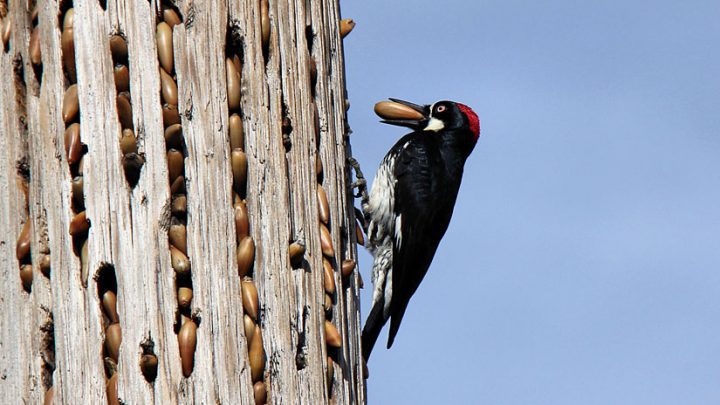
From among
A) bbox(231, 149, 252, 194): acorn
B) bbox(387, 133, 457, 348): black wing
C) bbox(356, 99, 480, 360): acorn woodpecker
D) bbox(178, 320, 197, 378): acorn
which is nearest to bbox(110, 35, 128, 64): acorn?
bbox(231, 149, 252, 194): acorn

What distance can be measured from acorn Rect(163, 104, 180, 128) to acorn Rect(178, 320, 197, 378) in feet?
1.63

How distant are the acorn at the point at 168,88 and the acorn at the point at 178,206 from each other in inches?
9.5

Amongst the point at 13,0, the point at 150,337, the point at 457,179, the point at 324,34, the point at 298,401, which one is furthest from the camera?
the point at 457,179

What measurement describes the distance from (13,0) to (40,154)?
478 millimetres

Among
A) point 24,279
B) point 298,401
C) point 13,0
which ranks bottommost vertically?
point 298,401

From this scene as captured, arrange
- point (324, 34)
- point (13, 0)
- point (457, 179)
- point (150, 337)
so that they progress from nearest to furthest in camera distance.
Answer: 1. point (150, 337)
2. point (13, 0)
3. point (324, 34)
4. point (457, 179)

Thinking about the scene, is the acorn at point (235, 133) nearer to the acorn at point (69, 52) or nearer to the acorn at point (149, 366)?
the acorn at point (69, 52)

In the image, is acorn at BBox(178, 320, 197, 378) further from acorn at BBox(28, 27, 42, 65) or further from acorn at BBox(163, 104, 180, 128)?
acorn at BBox(28, 27, 42, 65)

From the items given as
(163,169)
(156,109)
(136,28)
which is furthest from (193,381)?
(136,28)

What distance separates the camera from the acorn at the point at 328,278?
272cm

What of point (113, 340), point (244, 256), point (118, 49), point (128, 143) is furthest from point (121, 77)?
point (113, 340)

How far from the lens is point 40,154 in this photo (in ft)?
8.46

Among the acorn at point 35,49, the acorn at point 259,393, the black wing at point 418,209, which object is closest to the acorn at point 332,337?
the acorn at point 259,393

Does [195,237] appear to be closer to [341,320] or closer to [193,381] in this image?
[193,381]
